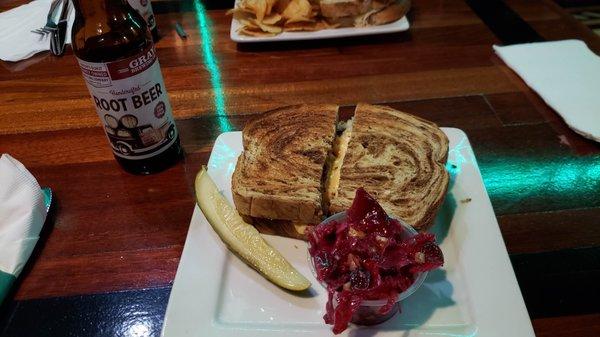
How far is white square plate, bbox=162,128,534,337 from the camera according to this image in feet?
3.38

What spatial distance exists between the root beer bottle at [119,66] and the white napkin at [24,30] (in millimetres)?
1019

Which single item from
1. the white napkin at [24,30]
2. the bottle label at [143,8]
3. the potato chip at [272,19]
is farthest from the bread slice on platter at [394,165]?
the white napkin at [24,30]

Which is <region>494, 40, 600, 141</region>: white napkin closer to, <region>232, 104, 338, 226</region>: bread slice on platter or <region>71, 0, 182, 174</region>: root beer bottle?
<region>232, 104, 338, 226</region>: bread slice on platter

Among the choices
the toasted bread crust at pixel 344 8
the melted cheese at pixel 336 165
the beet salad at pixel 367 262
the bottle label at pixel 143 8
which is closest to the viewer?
the beet salad at pixel 367 262

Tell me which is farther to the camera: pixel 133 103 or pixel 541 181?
pixel 541 181

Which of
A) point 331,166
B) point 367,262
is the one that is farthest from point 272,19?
point 367,262

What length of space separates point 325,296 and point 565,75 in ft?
4.51

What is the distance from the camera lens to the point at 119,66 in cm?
122

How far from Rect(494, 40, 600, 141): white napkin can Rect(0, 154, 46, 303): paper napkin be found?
169 centimetres

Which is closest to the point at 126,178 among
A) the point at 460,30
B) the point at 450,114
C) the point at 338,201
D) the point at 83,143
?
the point at 83,143

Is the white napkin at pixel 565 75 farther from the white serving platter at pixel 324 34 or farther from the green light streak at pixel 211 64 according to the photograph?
the green light streak at pixel 211 64

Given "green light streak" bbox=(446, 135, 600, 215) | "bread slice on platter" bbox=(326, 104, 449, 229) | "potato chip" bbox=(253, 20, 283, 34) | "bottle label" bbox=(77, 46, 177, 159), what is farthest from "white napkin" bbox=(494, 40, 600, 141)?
"bottle label" bbox=(77, 46, 177, 159)

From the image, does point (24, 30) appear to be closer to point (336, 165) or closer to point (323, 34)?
point (323, 34)

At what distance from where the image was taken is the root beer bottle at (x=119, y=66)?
123cm
